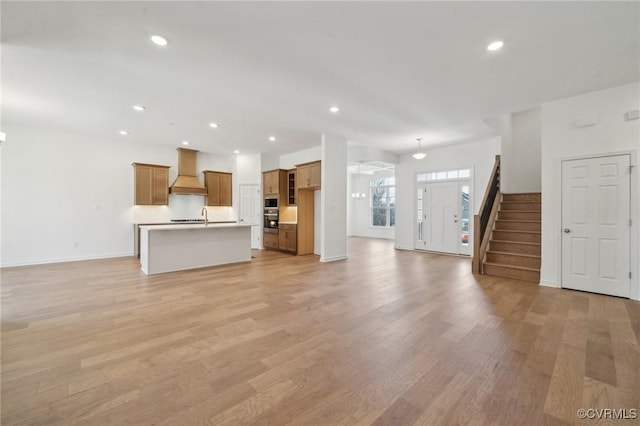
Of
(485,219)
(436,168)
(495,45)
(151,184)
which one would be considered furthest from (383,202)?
(495,45)

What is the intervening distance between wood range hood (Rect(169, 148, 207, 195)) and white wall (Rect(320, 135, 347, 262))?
13.5 feet

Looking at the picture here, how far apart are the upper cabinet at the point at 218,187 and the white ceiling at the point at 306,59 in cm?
309

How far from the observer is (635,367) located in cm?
212

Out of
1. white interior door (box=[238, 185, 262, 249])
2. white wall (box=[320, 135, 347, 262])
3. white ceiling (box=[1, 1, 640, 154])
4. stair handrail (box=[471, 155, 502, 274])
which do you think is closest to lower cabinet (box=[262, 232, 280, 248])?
white interior door (box=[238, 185, 262, 249])

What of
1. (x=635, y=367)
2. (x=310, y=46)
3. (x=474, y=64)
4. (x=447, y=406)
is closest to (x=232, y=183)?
(x=310, y=46)

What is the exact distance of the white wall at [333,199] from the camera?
6402 mm

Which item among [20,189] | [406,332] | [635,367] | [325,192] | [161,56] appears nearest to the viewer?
[635,367]

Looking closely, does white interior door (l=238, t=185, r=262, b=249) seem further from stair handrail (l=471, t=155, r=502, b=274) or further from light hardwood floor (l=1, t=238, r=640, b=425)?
stair handrail (l=471, t=155, r=502, b=274)

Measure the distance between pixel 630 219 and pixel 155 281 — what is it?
7477mm

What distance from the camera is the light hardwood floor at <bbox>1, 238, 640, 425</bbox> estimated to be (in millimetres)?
1683

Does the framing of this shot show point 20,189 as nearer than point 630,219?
No

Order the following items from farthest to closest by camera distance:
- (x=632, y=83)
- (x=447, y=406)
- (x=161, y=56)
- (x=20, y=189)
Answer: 1. (x=20, y=189)
2. (x=632, y=83)
3. (x=161, y=56)
4. (x=447, y=406)

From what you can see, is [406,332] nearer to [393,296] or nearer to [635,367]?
[393,296]

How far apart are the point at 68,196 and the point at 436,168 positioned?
9.84m
